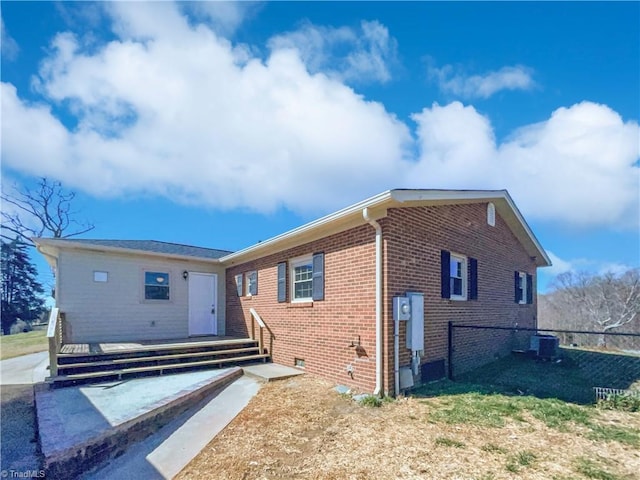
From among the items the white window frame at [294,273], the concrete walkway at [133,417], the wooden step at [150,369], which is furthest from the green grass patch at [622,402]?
the wooden step at [150,369]

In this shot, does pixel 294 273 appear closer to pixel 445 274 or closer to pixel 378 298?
pixel 378 298

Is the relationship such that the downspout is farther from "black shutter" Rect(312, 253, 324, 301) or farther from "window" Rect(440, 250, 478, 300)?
"window" Rect(440, 250, 478, 300)

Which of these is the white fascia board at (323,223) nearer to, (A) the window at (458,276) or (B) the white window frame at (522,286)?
(A) the window at (458,276)

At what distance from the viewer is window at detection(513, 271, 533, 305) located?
37.6 feet

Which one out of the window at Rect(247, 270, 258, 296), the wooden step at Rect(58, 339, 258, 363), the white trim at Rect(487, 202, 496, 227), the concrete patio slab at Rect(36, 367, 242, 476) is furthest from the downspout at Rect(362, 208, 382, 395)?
the window at Rect(247, 270, 258, 296)

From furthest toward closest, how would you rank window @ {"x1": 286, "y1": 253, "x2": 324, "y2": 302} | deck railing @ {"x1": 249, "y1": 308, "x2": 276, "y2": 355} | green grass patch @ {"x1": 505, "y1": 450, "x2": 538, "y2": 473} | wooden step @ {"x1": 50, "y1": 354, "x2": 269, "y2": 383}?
deck railing @ {"x1": 249, "y1": 308, "x2": 276, "y2": 355}, window @ {"x1": 286, "y1": 253, "x2": 324, "y2": 302}, wooden step @ {"x1": 50, "y1": 354, "x2": 269, "y2": 383}, green grass patch @ {"x1": 505, "y1": 450, "x2": 538, "y2": 473}

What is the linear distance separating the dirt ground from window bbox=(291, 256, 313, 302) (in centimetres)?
310

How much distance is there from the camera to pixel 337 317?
279 inches

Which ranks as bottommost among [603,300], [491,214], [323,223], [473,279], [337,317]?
[603,300]

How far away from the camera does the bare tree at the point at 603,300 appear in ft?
55.4

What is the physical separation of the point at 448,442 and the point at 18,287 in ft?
110

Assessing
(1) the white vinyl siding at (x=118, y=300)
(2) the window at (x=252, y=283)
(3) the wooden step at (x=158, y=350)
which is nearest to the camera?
(3) the wooden step at (x=158, y=350)

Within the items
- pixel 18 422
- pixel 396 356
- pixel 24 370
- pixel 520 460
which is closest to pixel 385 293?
pixel 396 356

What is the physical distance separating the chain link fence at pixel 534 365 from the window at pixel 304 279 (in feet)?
9.51
